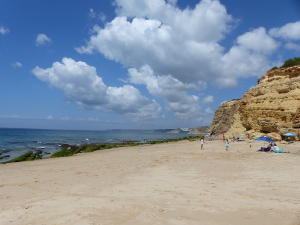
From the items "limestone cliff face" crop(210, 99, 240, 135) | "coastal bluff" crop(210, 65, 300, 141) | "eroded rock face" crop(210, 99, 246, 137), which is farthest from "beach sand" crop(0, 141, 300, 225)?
"limestone cliff face" crop(210, 99, 240, 135)

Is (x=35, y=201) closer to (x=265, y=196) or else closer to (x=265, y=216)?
(x=265, y=216)

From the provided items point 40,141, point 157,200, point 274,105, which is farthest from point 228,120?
point 157,200

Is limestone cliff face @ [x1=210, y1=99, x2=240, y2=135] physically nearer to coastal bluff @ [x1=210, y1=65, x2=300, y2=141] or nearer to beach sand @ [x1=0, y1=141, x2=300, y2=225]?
coastal bluff @ [x1=210, y1=65, x2=300, y2=141]

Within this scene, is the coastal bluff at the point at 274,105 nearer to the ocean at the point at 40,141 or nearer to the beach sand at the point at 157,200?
the beach sand at the point at 157,200

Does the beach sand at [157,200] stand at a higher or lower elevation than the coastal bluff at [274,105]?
lower

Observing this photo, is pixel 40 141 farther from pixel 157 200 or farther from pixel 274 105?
pixel 157 200

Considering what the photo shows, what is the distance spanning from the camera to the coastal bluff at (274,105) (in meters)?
27.9

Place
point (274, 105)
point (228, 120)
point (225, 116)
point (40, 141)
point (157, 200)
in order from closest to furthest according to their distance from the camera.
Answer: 1. point (157, 200)
2. point (274, 105)
3. point (228, 120)
4. point (40, 141)
5. point (225, 116)

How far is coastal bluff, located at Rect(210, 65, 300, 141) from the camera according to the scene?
27891mm

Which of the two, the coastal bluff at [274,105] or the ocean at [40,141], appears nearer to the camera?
the coastal bluff at [274,105]

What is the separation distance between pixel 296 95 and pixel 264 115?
5.00 m

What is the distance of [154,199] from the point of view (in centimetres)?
673

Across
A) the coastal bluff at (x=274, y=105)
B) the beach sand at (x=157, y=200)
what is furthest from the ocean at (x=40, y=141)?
the coastal bluff at (x=274, y=105)

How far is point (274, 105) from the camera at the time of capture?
29.8 meters
